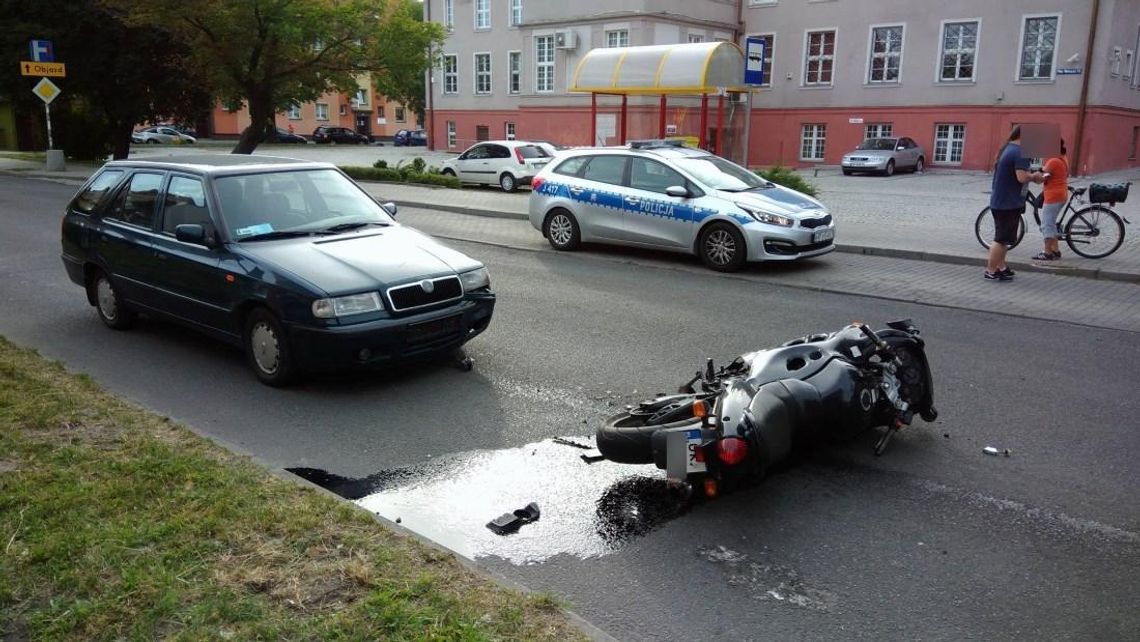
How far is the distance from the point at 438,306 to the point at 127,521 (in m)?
3.05

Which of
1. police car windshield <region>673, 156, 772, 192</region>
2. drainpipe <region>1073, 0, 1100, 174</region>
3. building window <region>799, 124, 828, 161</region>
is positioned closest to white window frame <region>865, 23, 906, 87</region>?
building window <region>799, 124, 828, 161</region>

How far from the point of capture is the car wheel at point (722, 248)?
11727 mm

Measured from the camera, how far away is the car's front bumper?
20.3ft

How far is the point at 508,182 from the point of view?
26.1m

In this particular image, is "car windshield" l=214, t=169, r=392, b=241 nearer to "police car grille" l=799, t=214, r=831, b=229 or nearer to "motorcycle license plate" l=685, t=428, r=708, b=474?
"motorcycle license plate" l=685, t=428, r=708, b=474

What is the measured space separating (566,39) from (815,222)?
31630 mm

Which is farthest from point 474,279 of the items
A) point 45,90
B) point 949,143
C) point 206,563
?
point 949,143

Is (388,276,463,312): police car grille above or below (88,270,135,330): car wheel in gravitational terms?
above

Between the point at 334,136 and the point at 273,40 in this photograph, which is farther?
the point at 334,136

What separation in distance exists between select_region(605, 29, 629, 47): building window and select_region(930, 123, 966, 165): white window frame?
43.4 feet

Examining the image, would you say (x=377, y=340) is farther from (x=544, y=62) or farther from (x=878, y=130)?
(x=544, y=62)

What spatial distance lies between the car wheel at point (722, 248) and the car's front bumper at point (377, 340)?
5822mm

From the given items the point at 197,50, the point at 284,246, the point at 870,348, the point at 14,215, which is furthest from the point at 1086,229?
the point at 197,50

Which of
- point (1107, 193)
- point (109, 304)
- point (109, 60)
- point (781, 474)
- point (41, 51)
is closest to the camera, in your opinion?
point (781, 474)
